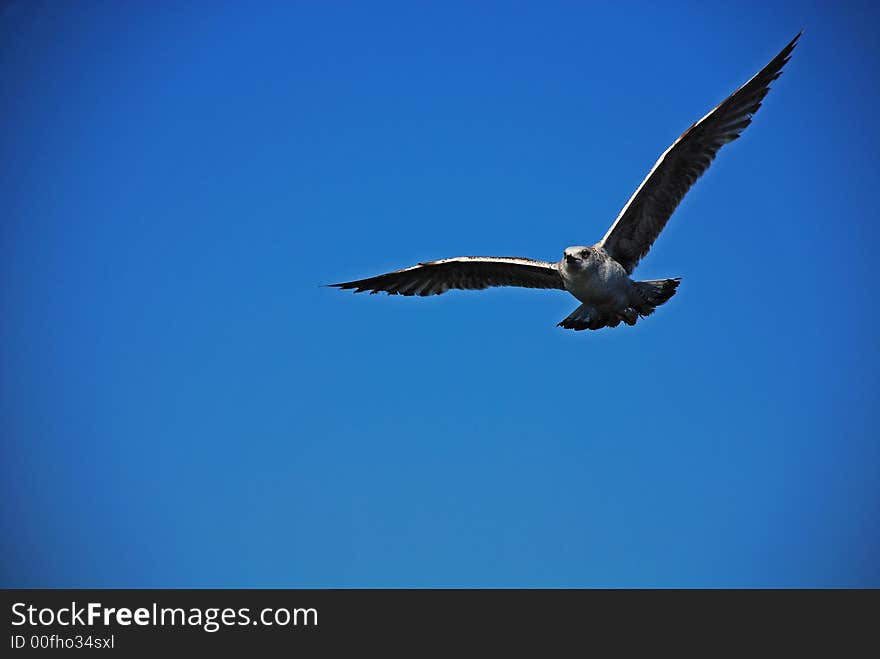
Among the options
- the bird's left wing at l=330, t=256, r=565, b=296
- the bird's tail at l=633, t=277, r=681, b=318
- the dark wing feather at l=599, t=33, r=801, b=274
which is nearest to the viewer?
the dark wing feather at l=599, t=33, r=801, b=274

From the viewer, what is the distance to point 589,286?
20.7m

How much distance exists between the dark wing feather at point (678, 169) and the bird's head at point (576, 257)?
947 millimetres

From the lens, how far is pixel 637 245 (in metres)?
21.6

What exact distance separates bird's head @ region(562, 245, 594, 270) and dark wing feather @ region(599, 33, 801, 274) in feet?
3.11

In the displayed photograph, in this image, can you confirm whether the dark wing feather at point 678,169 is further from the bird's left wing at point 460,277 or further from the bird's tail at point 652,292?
the bird's left wing at point 460,277

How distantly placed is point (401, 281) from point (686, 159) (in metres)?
6.30

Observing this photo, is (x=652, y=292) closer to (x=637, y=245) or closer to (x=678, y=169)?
(x=637, y=245)

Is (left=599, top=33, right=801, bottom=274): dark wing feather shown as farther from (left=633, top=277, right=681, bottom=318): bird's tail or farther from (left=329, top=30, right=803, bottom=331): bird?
(left=633, top=277, right=681, bottom=318): bird's tail

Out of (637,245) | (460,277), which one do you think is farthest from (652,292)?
(460,277)


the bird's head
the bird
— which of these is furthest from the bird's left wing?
the bird's head

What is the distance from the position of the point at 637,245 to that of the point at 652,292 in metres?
1.06

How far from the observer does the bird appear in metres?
20.4
